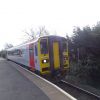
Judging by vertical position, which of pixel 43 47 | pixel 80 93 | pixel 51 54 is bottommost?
pixel 80 93

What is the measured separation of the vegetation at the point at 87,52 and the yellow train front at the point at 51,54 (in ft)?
20.7

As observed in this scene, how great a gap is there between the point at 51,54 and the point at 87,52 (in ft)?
38.7

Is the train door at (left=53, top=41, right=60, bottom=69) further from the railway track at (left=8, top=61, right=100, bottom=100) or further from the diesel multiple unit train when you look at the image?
the railway track at (left=8, top=61, right=100, bottom=100)

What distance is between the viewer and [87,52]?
98.8ft

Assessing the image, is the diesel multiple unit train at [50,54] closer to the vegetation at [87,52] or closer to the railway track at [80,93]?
the railway track at [80,93]

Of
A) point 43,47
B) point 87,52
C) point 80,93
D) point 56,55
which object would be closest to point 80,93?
point 80,93

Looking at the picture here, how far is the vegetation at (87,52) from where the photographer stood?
26.9 m

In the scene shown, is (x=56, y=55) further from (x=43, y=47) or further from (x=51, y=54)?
(x=43, y=47)

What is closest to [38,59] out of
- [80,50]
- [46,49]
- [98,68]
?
[46,49]

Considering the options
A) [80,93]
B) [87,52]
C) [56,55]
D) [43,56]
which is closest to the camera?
[80,93]

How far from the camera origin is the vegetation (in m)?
26.9

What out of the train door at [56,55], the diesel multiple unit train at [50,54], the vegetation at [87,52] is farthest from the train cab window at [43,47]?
the vegetation at [87,52]

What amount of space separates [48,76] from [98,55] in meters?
9.93

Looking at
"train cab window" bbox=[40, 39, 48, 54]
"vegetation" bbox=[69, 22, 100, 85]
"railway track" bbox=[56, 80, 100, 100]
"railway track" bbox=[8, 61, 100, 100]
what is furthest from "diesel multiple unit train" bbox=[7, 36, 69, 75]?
"vegetation" bbox=[69, 22, 100, 85]
